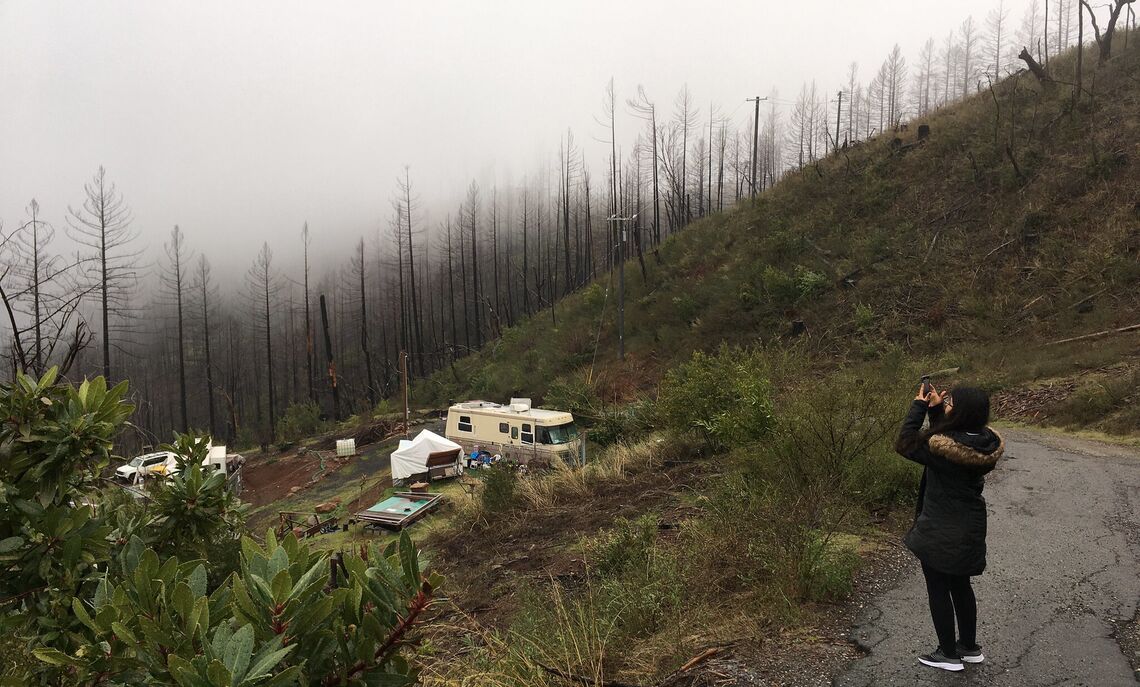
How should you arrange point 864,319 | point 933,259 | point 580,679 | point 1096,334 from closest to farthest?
point 580,679, point 1096,334, point 864,319, point 933,259

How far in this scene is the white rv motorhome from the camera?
51.5ft

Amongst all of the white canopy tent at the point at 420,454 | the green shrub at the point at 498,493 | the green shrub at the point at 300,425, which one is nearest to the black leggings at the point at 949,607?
the green shrub at the point at 498,493

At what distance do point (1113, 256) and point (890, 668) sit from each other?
15.8 meters

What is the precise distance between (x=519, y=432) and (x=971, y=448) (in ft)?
46.5

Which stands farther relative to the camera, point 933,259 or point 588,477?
point 933,259

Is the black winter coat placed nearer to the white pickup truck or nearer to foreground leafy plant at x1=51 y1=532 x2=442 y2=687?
foreground leafy plant at x1=51 y1=532 x2=442 y2=687

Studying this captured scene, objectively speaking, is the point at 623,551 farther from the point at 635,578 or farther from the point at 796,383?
the point at 796,383

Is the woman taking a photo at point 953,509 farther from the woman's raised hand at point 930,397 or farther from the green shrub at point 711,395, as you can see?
the green shrub at point 711,395

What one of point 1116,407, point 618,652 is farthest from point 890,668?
point 1116,407

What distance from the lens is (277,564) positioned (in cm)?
148

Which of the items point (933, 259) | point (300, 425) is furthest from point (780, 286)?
point (300, 425)

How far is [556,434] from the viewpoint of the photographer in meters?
16.0

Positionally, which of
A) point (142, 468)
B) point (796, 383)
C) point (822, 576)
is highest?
point (796, 383)

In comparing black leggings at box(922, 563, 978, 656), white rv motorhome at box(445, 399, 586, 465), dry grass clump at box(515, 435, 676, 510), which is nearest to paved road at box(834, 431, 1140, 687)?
black leggings at box(922, 563, 978, 656)
